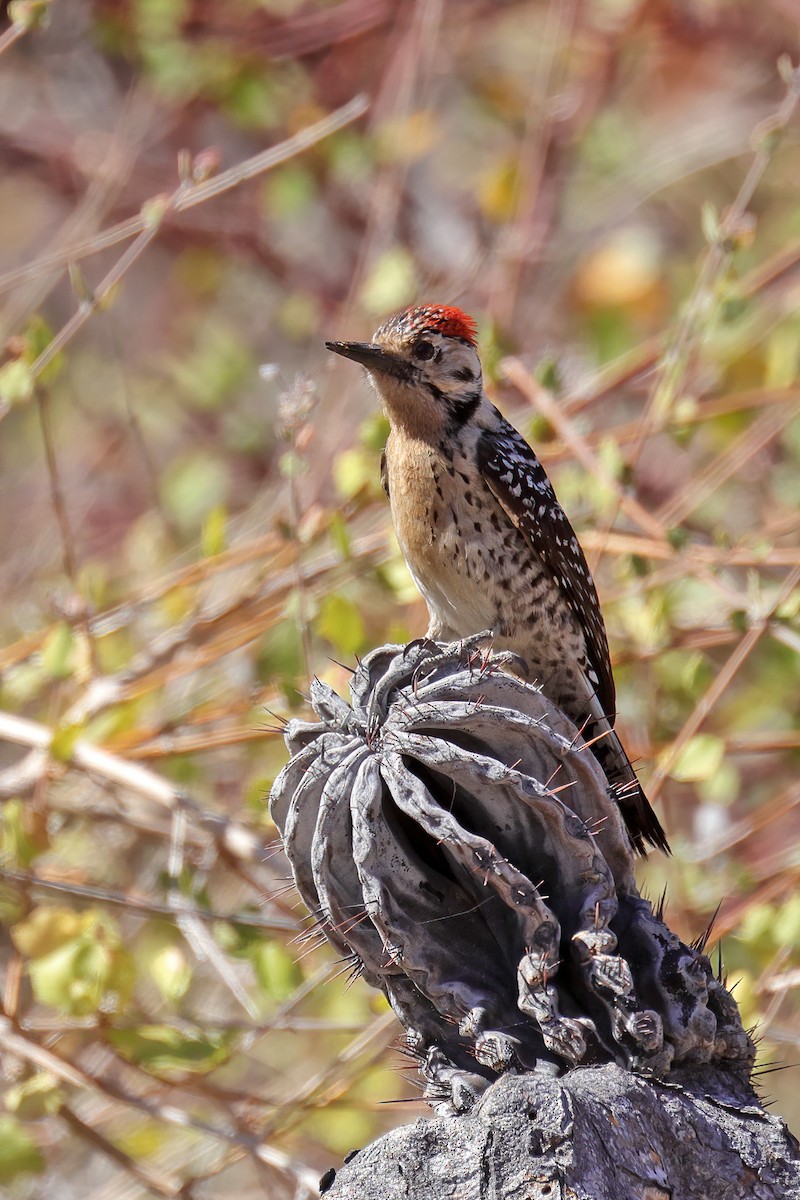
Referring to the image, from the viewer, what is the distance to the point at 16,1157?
3.71 meters

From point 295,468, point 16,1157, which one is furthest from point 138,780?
point 295,468

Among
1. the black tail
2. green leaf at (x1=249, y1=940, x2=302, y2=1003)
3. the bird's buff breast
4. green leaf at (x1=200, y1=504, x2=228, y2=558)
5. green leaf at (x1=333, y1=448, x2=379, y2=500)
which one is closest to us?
the black tail

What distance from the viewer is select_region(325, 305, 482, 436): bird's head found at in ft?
13.5

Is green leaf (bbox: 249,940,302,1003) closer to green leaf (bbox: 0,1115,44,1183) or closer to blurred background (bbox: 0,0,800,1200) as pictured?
blurred background (bbox: 0,0,800,1200)

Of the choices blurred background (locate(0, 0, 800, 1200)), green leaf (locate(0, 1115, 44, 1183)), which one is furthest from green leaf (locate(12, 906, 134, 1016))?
green leaf (locate(0, 1115, 44, 1183))

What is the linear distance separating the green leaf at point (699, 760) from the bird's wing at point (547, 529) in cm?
25

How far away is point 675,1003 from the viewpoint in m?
2.12

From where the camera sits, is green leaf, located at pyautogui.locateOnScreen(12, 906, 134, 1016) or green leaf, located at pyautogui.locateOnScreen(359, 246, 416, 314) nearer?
green leaf, located at pyautogui.locateOnScreen(12, 906, 134, 1016)

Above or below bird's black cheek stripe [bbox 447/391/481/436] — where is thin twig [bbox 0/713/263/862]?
below

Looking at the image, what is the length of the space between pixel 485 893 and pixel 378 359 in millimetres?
2237

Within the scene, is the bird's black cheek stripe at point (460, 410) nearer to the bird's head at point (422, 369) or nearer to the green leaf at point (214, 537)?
the bird's head at point (422, 369)

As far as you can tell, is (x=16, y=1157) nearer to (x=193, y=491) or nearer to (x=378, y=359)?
(x=378, y=359)

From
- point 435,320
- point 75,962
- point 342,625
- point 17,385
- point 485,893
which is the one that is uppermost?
point 17,385

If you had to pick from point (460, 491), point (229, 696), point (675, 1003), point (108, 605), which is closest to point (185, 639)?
point (229, 696)
